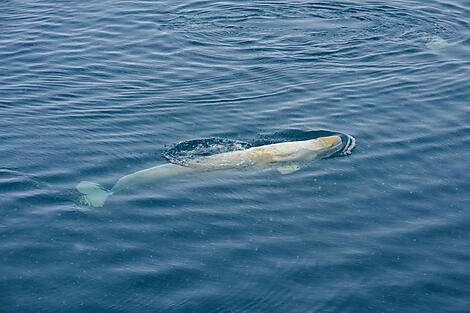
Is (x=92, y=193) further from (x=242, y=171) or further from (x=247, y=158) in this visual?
(x=247, y=158)

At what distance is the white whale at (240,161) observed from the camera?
14.3 meters

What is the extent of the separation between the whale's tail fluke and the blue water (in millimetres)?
261

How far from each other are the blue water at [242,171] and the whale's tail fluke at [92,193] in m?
0.26

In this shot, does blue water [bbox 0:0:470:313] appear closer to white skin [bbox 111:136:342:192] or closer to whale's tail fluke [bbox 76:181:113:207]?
whale's tail fluke [bbox 76:181:113:207]

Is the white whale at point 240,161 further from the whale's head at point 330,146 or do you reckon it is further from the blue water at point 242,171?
the blue water at point 242,171

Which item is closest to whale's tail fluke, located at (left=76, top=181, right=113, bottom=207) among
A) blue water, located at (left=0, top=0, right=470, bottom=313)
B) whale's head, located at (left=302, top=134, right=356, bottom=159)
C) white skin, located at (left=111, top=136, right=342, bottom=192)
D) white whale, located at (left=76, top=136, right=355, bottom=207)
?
white whale, located at (left=76, top=136, right=355, bottom=207)

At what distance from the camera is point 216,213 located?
44.4 ft

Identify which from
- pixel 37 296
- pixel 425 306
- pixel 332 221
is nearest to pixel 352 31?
pixel 332 221

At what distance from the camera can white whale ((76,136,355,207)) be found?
14294mm

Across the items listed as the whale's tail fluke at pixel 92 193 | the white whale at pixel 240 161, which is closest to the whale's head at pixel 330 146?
the white whale at pixel 240 161

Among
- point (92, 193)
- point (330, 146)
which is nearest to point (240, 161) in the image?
point (330, 146)

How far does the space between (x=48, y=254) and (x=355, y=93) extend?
39.6 ft

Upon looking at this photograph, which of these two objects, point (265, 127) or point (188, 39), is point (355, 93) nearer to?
point (265, 127)

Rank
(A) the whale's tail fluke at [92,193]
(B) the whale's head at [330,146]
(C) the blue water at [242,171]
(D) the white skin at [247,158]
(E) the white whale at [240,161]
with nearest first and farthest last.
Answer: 1. (C) the blue water at [242,171]
2. (A) the whale's tail fluke at [92,193]
3. (E) the white whale at [240,161]
4. (D) the white skin at [247,158]
5. (B) the whale's head at [330,146]
